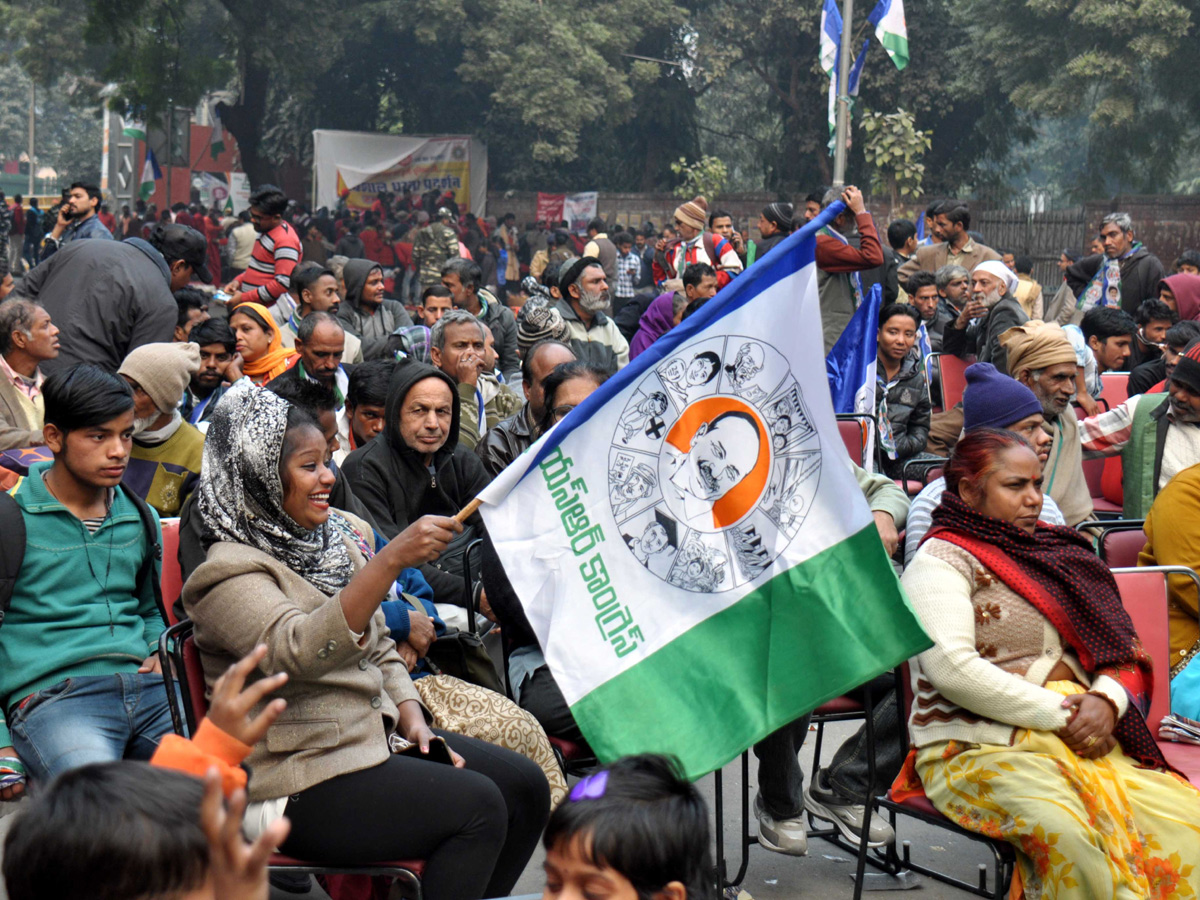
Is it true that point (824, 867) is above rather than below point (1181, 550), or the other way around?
below

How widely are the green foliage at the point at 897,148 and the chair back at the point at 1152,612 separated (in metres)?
19.9

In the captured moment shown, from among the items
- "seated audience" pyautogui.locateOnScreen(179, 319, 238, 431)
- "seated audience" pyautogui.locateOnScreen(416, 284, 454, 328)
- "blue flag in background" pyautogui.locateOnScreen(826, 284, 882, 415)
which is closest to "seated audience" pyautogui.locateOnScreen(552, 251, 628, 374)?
"seated audience" pyautogui.locateOnScreen(416, 284, 454, 328)

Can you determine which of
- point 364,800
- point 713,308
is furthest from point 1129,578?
point 364,800

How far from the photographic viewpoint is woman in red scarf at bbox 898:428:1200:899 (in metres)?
3.25

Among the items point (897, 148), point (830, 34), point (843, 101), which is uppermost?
point (830, 34)

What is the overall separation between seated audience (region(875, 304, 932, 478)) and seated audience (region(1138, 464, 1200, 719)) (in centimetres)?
234

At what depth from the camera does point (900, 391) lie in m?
6.88

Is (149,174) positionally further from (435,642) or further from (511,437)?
(435,642)

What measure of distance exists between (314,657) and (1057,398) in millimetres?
3505

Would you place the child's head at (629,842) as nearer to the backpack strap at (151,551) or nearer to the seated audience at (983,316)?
the backpack strap at (151,551)

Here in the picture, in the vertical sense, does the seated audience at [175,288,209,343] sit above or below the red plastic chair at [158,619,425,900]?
above

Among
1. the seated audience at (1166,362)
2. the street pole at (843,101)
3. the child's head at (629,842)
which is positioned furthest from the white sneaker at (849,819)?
the street pole at (843,101)

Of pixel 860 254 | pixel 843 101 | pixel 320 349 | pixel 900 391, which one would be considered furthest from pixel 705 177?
pixel 320 349

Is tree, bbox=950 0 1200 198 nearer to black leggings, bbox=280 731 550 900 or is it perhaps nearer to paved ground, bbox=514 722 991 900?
paved ground, bbox=514 722 991 900
